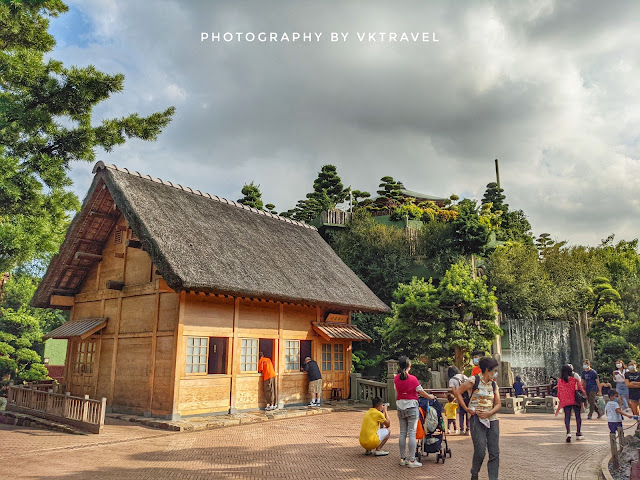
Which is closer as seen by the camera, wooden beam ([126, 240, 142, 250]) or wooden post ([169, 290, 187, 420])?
wooden post ([169, 290, 187, 420])

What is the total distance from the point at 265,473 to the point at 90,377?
34.3 feet

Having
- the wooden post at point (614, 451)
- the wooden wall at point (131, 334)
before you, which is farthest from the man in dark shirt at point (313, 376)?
the wooden post at point (614, 451)

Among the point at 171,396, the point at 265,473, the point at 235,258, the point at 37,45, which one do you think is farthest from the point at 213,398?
the point at 37,45

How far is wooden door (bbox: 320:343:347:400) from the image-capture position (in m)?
17.4

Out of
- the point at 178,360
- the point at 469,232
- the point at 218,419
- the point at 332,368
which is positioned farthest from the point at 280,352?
the point at 469,232

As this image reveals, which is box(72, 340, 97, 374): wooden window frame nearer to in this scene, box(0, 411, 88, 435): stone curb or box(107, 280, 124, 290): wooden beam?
box(107, 280, 124, 290): wooden beam

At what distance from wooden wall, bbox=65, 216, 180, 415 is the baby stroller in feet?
Result: 23.3

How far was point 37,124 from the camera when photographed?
14.3 meters

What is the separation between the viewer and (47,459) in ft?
27.6

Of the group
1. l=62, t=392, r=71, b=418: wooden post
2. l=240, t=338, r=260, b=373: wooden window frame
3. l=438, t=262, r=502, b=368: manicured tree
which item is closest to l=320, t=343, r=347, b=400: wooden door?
l=240, t=338, r=260, b=373: wooden window frame

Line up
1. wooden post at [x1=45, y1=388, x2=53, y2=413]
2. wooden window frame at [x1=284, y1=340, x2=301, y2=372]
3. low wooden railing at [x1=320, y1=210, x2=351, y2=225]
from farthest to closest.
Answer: low wooden railing at [x1=320, y1=210, x2=351, y2=225]
wooden window frame at [x1=284, y1=340, x2=301, y2=372]
wooden post at [x1=45, y1=388, x2=53, y2=413]

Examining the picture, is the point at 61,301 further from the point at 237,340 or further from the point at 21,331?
the point at 21,331

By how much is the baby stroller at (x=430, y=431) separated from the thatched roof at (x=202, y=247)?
6484mm

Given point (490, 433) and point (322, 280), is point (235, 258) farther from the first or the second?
point (490, 433)
